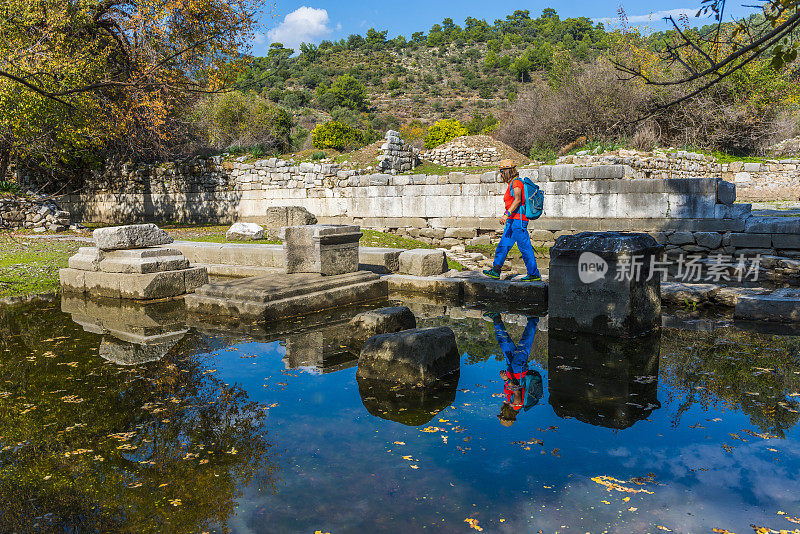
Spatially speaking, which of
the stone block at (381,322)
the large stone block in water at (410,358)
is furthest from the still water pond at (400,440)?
the stone block at (381,322)

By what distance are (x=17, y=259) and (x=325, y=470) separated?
11.3 m

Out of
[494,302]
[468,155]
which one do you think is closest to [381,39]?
[468,155]

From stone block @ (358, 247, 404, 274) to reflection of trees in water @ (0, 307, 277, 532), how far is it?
4805 millimetres

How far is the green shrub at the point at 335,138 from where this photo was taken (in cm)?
2469

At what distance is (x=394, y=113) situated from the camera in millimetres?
51875

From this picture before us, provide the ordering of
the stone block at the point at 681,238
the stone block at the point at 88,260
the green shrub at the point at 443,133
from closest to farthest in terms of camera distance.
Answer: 1. the stone block at the point at 88,260
2. the stone block at the point at 681,238
3. the green shrub at the point at 443,133

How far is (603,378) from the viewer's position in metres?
4.75

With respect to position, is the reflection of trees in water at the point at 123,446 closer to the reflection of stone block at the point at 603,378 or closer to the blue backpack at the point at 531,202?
the reflection of stone block at the point at 603,378

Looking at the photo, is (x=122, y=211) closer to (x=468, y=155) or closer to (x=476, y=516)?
(x=468, y=155)

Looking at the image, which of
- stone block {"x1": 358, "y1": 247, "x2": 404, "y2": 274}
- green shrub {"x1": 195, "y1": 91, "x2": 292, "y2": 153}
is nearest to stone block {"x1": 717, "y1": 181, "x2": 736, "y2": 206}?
stone block {"x1": 358, "y1": 247, "x2": 404, "y2": 274}

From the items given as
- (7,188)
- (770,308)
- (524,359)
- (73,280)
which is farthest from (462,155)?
(524,359)

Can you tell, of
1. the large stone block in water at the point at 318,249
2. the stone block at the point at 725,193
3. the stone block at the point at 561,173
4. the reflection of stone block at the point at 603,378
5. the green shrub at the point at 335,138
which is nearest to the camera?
the reflection of stone block at the point at 603,378

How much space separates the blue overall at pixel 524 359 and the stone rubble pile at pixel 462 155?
683 inches

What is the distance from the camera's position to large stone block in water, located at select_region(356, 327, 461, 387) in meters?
4.70
